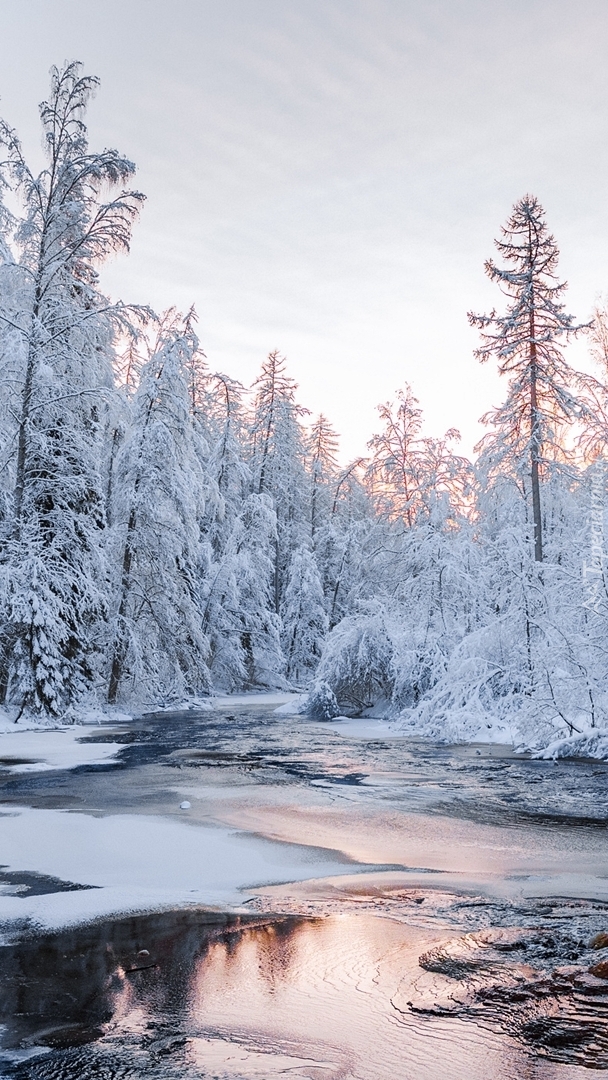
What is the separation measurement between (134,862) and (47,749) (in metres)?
8.25

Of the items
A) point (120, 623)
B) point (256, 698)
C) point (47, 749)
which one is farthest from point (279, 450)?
point (47, 749)

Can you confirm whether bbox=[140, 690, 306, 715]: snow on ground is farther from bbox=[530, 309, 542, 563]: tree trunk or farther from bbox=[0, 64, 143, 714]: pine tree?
bbox=[530, 309, 542, 563]: tree trunk

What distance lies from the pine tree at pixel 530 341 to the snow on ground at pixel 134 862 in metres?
18.1

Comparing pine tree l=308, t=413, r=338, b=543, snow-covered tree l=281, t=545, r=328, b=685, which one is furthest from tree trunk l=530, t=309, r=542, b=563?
pine tree l=308, t=413, r=338, b=543

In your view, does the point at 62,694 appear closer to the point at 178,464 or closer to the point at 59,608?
the point at 59,608

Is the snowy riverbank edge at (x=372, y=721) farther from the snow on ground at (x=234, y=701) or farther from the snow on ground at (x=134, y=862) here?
the snow on ground at (x=134, y=862)

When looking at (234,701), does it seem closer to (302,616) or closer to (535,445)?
(302,616)

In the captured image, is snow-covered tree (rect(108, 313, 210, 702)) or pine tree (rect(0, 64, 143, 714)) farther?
snow-covered tree (rect(108, 313, 210, 702))

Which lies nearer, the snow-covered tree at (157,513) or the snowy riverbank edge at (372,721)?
the snowy riverbank edge at (372,721)

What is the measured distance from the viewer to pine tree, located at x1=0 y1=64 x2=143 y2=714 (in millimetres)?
18000

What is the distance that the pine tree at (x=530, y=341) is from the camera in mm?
23172

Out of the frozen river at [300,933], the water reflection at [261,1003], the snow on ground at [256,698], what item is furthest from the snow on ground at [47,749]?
the snow on ground at [256,698]

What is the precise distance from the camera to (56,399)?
18.1m

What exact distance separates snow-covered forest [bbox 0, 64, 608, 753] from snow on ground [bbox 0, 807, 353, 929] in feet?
30.6
